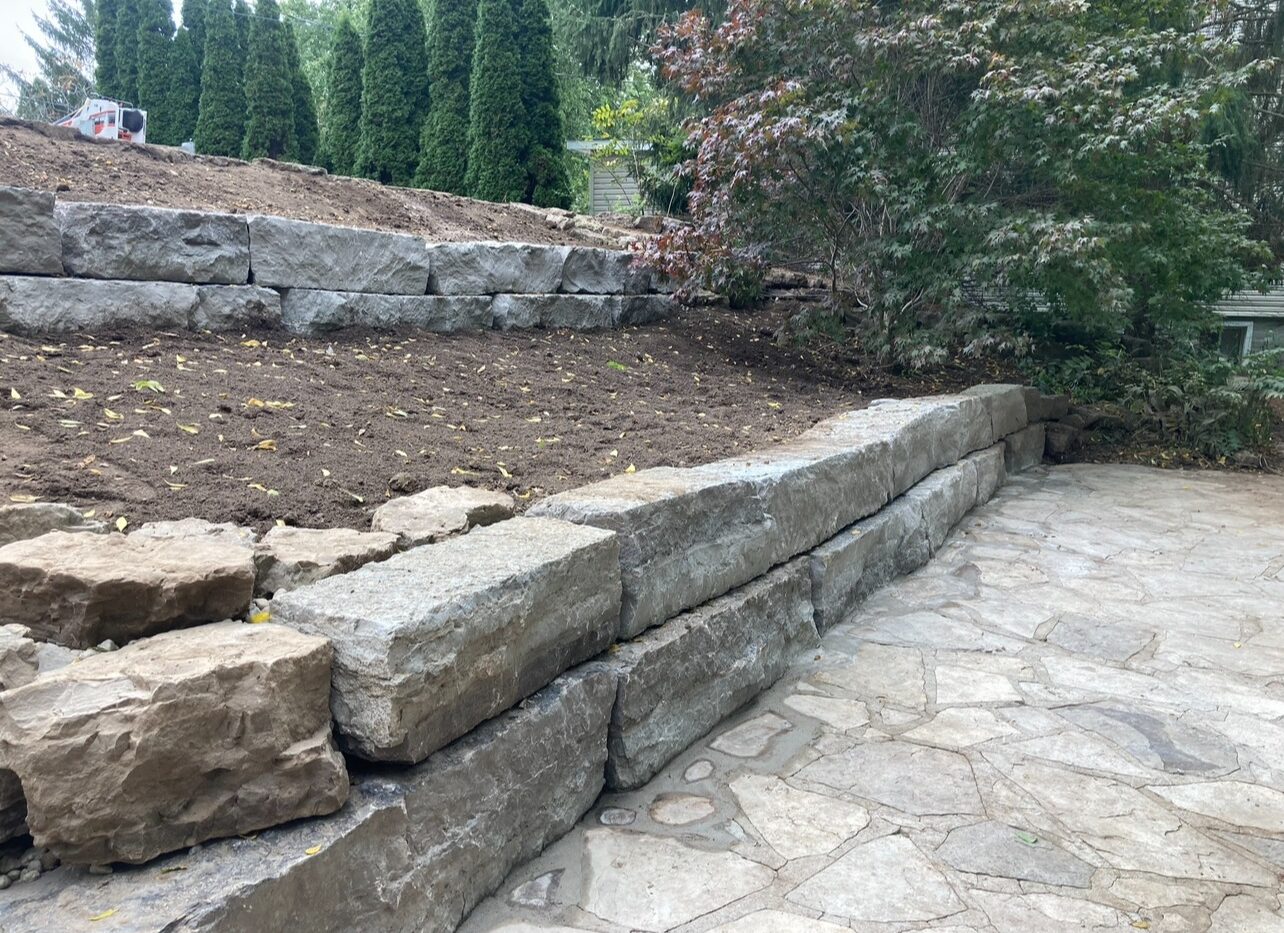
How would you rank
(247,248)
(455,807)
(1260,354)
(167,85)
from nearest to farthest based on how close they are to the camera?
(455,807) → (247,248) → (1260,354) → (167,85)

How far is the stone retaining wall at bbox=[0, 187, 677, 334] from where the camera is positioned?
393 cm

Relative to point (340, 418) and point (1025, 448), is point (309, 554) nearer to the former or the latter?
point (340, 418)

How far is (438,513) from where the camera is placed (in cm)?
262

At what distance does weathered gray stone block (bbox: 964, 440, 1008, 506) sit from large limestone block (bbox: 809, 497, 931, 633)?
1270 mm

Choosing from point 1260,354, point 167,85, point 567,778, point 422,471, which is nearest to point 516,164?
point 1260,354

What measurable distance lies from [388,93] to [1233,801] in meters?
13.4

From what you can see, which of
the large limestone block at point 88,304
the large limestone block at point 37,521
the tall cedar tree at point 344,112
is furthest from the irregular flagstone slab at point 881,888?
the tall cedar tree at point 344,112

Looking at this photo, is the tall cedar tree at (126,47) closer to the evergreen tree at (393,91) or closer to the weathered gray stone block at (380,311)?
the evergreen tree at (393,91)

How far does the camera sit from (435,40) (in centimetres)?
1275

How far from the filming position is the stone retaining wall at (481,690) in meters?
1.47

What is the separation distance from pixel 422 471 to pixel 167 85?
745 inches

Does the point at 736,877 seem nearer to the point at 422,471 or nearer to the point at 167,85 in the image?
the point at 422,471

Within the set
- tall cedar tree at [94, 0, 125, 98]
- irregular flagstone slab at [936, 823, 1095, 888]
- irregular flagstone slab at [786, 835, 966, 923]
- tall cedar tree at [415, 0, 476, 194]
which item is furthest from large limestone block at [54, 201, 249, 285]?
tall cedar tree at [94, 0, 125, 98]

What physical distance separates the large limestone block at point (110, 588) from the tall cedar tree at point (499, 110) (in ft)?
31.8
